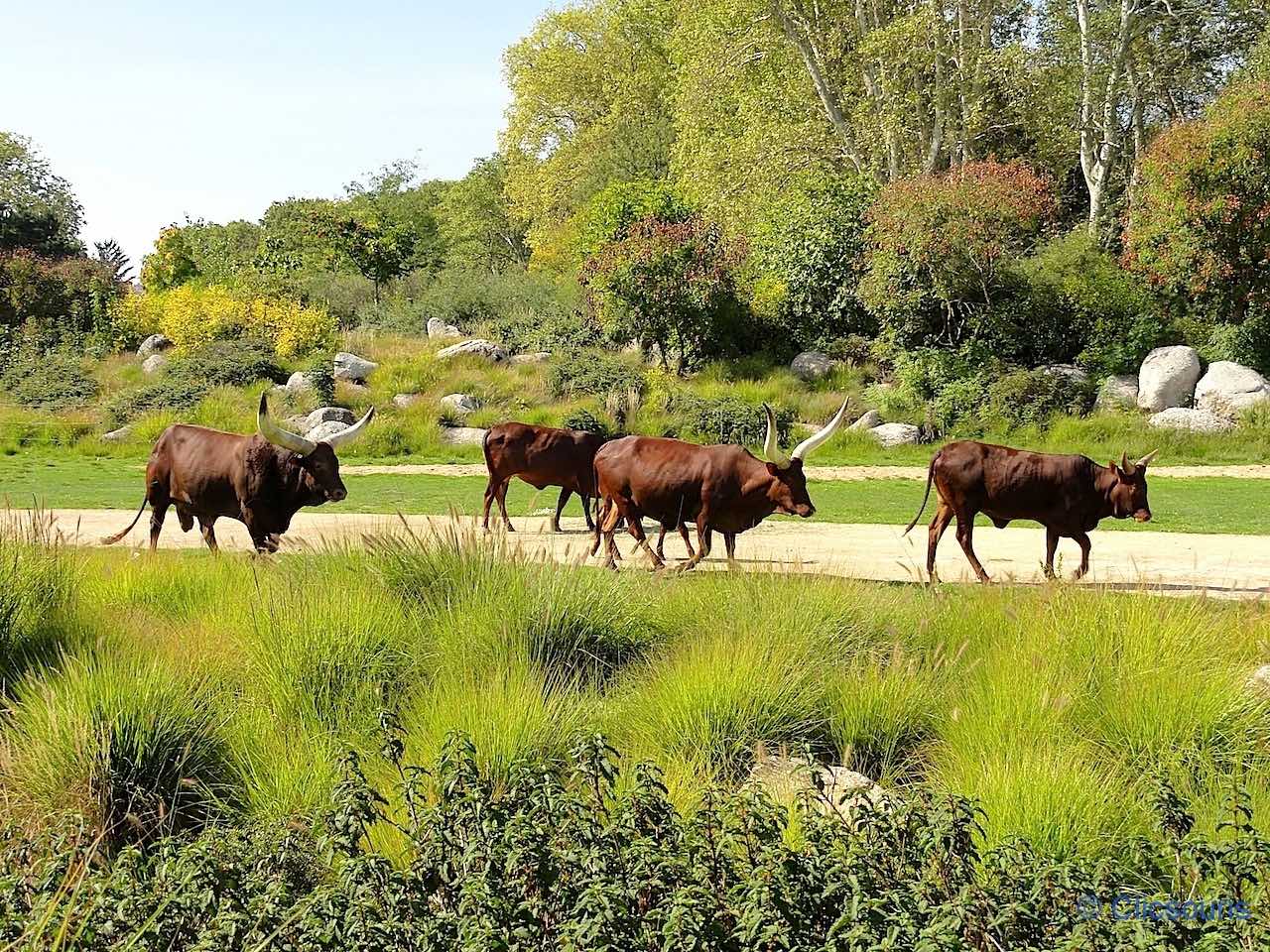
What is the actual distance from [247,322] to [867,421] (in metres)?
18.0

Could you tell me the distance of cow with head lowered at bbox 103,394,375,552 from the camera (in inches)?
478

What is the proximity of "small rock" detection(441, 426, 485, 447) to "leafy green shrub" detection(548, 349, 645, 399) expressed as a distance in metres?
2.67

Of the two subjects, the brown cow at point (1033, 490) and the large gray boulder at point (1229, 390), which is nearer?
the brown cow at point (1033, 490)

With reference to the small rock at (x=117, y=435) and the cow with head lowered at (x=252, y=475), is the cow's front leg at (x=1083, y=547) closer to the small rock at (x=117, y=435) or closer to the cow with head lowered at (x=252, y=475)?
the cow with head lowered at (x=252, y=475)

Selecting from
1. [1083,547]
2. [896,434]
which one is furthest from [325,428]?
[1083,547]

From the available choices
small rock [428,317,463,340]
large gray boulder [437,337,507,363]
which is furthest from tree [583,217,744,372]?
small rock [428,317,463,340]

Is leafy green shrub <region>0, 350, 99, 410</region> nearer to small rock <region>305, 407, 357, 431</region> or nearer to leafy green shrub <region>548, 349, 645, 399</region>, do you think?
small rock <region>305, 407, 357, 431</region>

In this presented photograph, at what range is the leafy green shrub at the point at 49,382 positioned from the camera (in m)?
33.1

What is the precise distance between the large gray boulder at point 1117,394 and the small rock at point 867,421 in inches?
195

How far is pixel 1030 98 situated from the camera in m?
34.6

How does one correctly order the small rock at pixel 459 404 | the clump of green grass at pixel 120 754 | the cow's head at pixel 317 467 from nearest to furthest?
the clump of green grass at pixel 120 754, the cow's head at pixel 317 467, the small rock at pixel 459 404

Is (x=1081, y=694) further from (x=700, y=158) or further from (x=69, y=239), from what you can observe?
(x=69, y=239)

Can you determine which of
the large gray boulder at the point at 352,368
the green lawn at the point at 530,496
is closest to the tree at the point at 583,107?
the large gray boulder at the point at 352,368

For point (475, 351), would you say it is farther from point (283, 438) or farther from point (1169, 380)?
point (283, 438)
